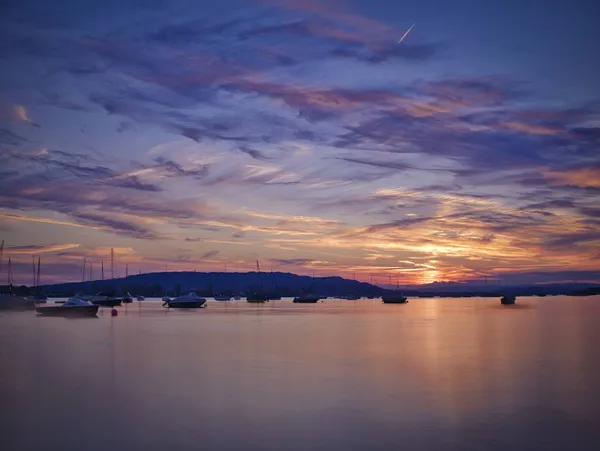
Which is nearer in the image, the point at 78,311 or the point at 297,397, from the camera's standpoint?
the point at 297,397

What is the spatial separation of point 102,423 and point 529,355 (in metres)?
31.9

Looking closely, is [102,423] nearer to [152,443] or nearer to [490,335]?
[152,443]

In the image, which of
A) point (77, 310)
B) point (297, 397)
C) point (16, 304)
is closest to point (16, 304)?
point (16, 304)

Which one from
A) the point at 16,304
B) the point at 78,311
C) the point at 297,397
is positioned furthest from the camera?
the point at 16,304

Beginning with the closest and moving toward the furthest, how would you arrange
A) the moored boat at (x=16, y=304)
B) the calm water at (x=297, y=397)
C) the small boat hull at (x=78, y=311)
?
the calm water at (x=297, y=397)
the small boat hull at (x=78, y=311)
the moored boat at (x=16, y=304)

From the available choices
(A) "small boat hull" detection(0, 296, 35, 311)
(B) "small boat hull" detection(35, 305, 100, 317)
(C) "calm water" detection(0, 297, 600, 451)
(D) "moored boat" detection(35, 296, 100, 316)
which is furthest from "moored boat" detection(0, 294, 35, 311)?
(C) "calm water" detection(0, 297, 600, 451)

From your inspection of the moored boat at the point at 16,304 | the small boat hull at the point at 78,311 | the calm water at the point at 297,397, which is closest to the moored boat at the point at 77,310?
the small boat hull at the point at 78,311

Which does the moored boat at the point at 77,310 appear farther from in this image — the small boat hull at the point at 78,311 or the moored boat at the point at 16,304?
the moored boat at the point at 16,304

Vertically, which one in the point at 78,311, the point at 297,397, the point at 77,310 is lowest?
the point at 297,397

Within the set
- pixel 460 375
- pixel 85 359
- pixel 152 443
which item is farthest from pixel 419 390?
pixel 85 359

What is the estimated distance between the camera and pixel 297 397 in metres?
27.1

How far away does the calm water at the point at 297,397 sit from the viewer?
20.2 meters

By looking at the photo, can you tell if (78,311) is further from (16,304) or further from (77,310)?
(16,304)

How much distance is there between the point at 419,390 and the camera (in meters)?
29.2
